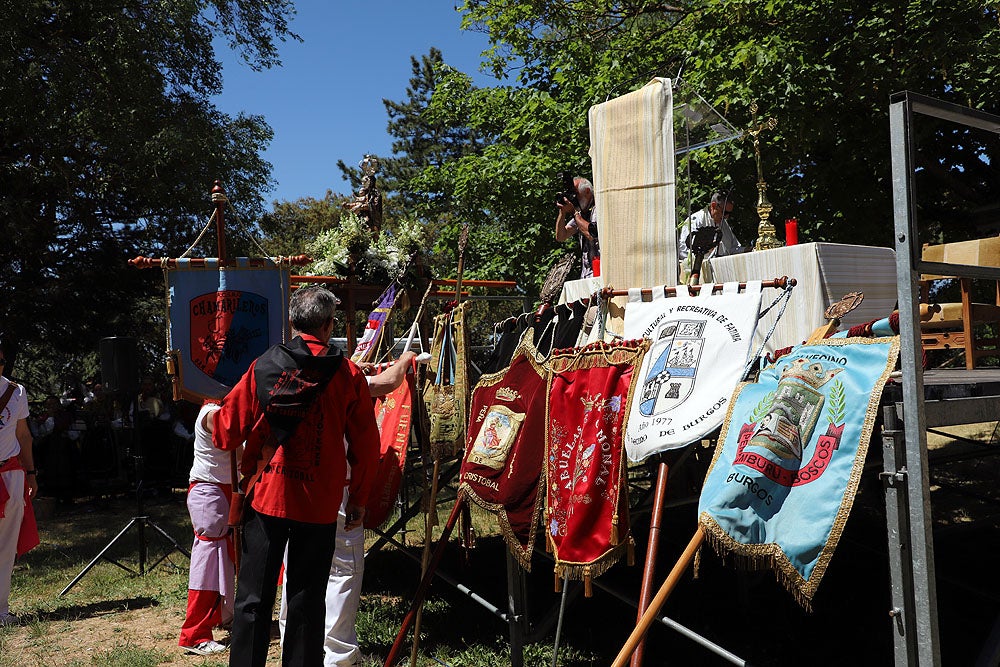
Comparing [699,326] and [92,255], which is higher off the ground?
[92,255]

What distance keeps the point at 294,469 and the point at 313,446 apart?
134 millimetres

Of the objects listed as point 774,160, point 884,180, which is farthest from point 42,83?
point 884,180

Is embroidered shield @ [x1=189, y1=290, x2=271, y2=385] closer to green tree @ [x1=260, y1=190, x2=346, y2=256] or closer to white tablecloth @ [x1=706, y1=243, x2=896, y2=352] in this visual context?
white tablecloth @ [x1=706, y1=243, x2=896, y2=352]

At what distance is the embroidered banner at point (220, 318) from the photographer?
564 centimetres

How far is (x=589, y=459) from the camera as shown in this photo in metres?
3.86

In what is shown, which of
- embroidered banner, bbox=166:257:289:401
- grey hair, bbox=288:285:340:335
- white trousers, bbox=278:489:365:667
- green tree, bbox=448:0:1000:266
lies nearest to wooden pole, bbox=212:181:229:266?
embroidered banner, bbox=166:257:289:401

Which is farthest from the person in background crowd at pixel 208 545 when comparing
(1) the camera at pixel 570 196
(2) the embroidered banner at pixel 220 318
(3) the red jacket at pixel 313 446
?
(1) the camera at pixel 570 196

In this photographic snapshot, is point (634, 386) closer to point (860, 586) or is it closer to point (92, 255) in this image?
point (860, 586)

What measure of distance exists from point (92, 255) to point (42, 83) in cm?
338

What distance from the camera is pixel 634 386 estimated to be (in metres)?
3.81

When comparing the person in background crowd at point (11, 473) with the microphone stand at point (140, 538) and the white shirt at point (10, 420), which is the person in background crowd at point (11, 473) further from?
the microphone stand at point (140, 538)

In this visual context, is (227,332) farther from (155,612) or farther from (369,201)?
(155,612)

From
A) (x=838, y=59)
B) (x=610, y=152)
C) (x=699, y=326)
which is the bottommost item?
(x=699, y=326)

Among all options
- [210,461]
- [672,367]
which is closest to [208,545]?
[210,461]
